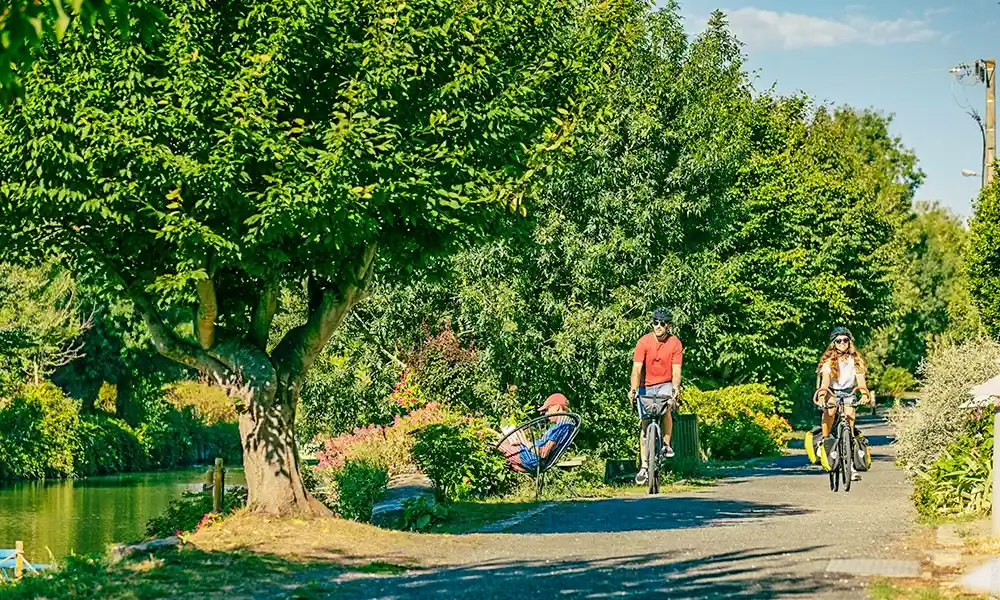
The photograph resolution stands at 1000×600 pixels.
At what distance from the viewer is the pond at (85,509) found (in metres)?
27.4

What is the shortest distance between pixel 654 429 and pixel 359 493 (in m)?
3.67

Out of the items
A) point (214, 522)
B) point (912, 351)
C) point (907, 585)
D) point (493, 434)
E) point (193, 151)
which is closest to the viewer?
point (907, 585)

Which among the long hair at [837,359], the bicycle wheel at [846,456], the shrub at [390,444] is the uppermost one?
the long hair at [837,359]

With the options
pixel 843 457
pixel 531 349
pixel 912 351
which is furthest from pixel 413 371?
→ pixel 912 351

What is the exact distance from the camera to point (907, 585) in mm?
8898

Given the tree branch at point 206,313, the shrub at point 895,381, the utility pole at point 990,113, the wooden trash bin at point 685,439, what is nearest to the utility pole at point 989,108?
the utility pole at point 990,113

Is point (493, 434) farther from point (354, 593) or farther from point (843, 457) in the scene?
point (354, 593)

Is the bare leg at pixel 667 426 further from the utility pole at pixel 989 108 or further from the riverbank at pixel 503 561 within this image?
the utility pole at pixel 989 108

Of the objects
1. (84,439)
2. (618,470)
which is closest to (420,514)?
(618,470)

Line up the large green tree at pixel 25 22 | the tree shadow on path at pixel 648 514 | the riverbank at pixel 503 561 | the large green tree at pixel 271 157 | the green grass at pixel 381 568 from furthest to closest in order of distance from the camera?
the tree shadow on path at pixel 648 514 → the large green tree at pixel 271 157 → the green grass at pixel 381 568 → the riverbank at pixel 503 561 → the large green tree at pixel 25 22

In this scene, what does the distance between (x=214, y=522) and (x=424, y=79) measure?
16.6ft

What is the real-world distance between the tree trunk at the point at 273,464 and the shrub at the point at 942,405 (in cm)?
791

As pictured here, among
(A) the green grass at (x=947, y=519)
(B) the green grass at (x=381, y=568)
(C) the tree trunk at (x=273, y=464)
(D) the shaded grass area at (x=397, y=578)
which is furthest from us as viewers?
(C) the tree trunk at (x=273, y=464)

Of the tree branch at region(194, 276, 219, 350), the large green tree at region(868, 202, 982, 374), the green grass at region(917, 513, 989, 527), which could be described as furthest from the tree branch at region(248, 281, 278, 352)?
the large green tree at region(868, 202, 982, 374)
